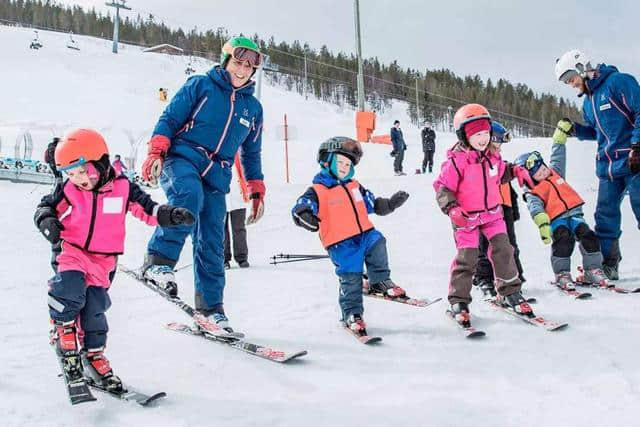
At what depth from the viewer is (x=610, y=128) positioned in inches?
199

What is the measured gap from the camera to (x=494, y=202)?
3959 millimetres

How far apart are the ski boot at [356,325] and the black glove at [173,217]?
4.54ft

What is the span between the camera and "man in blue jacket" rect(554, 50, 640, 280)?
493 centimetres

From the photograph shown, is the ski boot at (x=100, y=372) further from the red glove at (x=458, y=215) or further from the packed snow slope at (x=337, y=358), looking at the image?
the red glove at (x=458, y=215)

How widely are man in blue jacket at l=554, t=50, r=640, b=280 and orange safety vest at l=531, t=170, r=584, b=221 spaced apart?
0.35m

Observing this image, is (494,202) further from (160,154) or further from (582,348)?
(160,154)

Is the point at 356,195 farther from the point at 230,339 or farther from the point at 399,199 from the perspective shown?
the point at 230,339

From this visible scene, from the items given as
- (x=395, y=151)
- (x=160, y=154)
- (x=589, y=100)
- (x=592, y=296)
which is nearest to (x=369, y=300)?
(x=592, y=296)

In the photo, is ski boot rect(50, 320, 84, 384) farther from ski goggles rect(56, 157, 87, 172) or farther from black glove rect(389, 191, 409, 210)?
black glove rect(389, 191, 409, 210)

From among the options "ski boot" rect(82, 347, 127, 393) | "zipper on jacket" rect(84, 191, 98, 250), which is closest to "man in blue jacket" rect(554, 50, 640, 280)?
"zipper on jacket" rect(84, 191, 98, 250)

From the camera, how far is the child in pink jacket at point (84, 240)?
2.68m

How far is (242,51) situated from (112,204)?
155cm

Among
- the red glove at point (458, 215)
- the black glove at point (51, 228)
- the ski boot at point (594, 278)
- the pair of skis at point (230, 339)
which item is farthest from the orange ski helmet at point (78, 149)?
the ski boot at point (594, 278)

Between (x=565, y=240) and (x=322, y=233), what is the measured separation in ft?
8.00
